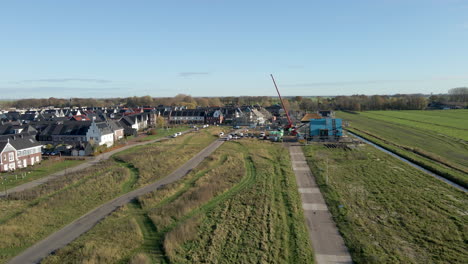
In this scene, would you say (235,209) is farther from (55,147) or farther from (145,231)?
(55,147)

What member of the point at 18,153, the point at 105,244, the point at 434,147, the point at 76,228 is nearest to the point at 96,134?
the point at 18,153

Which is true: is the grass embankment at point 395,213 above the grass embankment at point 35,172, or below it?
below

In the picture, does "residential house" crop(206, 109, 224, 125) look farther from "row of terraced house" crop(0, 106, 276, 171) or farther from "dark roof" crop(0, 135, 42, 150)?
"dark roof" crop(0, 135, 42, 150)

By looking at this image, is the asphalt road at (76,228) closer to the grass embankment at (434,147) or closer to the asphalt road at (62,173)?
the asphalt road at (62,173)

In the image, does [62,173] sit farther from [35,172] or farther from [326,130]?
[326,130]

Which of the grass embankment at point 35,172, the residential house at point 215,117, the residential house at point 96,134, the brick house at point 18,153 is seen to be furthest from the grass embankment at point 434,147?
the brick house at point 18,153

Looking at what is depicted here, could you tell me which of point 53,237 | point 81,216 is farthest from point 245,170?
point 53,237

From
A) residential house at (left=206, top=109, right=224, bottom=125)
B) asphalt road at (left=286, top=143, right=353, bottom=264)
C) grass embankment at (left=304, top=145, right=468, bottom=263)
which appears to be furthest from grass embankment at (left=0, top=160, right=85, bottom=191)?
residential house at (left=206, top=109, right=224, bottom=125)
